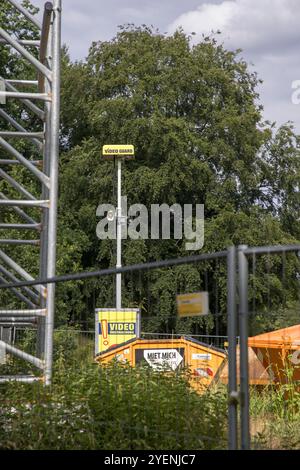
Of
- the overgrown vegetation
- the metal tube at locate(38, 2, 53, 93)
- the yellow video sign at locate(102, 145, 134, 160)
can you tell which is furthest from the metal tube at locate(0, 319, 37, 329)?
the yellow video sign at locate(102, 145, 134, 160)

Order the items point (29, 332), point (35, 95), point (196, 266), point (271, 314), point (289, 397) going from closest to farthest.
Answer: point (271, 314)
point (196, 266)
point (35, 95)
point (29, 332)
point (289, 397)

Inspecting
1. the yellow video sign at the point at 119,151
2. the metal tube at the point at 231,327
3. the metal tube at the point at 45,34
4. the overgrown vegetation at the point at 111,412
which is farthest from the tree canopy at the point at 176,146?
the metal tube at the point at 231,327

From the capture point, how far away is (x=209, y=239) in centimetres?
3484

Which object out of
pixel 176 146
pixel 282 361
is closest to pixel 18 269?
pixel 282 361

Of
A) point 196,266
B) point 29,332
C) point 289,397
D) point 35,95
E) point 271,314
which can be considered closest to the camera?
point 271,314

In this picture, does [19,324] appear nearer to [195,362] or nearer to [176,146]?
[195,362]

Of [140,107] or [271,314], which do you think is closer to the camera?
[271,314]

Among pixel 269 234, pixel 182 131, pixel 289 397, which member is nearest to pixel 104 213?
pixel 182 131

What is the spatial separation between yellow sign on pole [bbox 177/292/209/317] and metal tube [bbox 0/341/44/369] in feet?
5.61

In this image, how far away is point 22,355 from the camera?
6.54 metres

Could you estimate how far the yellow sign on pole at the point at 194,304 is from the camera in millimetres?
4930

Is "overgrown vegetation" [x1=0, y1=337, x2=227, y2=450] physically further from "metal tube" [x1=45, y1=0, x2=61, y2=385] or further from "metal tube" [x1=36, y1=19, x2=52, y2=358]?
"metal tube" [x1=36, y1=19, x2=52, y2=358]
